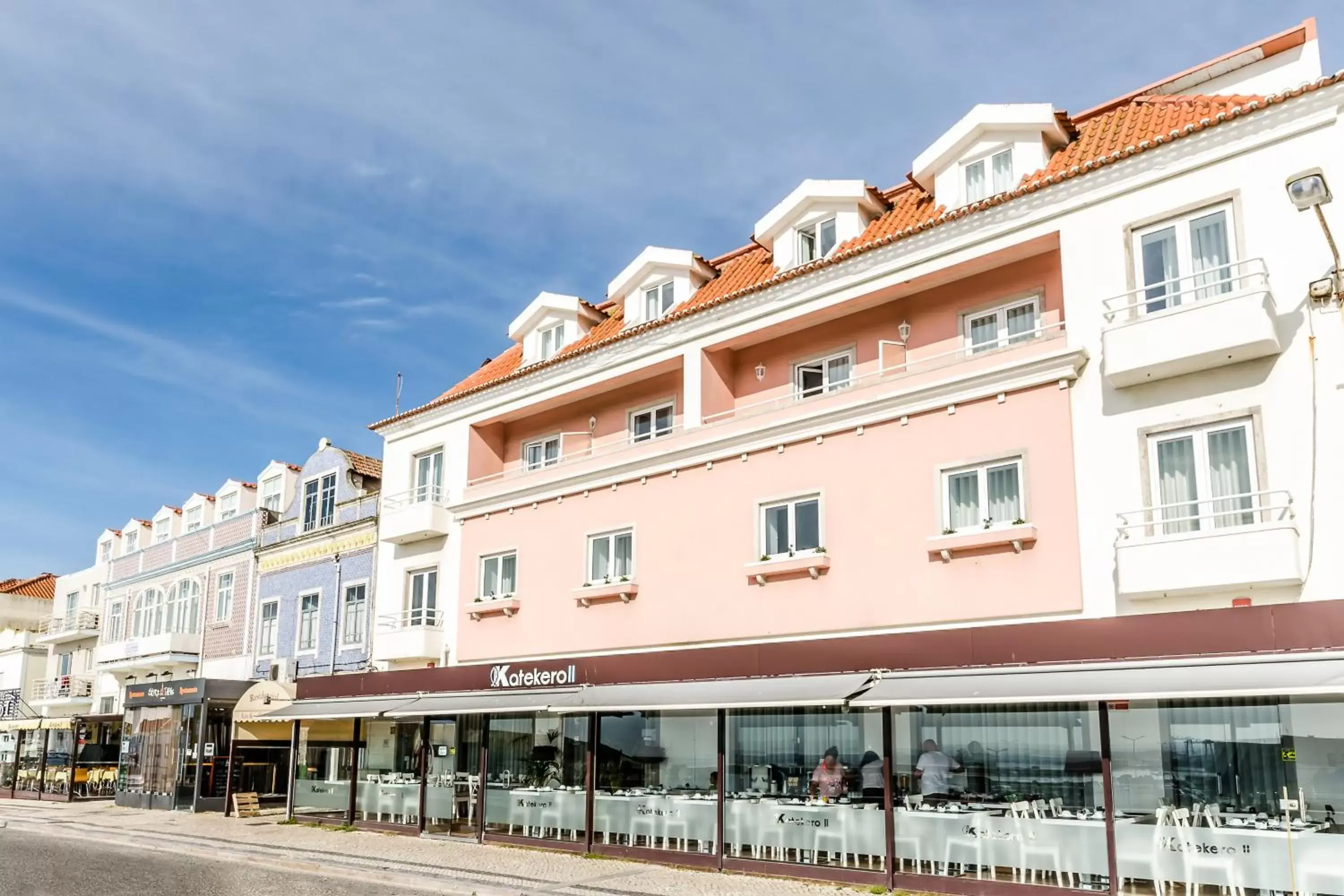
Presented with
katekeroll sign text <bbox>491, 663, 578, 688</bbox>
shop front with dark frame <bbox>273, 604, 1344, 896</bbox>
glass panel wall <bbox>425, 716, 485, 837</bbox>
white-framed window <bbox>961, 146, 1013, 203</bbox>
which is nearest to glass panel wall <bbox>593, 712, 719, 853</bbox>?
shop front with dark frame <bbox>273, 604, 1344, 896</bbox>

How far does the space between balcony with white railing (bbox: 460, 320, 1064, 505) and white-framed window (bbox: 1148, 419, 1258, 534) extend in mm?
2470

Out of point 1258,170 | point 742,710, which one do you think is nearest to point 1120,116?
point 1258,170

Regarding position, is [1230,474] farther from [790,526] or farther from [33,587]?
[33,587]

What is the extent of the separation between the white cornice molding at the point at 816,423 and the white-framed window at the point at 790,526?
111 centimetres

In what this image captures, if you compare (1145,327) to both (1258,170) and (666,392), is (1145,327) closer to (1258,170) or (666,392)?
(1258,170)

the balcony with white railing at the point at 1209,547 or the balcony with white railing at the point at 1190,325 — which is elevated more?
the balcony with white railing at the point at 1190,325

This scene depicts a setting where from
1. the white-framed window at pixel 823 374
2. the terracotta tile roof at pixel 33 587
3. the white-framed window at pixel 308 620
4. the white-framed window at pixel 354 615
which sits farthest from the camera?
the terracotta tile roof at pixel 33 587

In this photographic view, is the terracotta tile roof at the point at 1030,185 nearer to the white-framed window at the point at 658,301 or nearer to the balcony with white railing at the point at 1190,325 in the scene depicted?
the white-framed window at the point at 658,301

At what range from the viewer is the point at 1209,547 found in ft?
49.9

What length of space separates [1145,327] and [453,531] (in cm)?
1719

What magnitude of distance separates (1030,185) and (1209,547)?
267 inches

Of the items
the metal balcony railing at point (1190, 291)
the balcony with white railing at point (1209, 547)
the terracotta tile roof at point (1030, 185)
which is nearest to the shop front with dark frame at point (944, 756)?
the balcony with white railing at point (1209, 547)

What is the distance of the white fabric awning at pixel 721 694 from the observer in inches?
685

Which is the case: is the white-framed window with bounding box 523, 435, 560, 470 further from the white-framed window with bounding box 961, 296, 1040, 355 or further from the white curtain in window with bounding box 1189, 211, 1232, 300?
the white curtain in window with bounding box 1189, 211, 1232, 300
